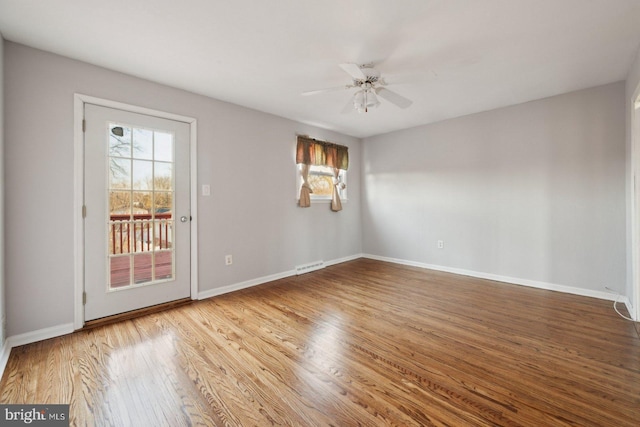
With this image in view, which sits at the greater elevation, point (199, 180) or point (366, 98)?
point (366, 98)

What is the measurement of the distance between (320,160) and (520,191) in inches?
117

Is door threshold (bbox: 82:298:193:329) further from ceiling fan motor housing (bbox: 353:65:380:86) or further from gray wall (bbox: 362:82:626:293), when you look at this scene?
gray wall (bbox: 362:82:626:293)

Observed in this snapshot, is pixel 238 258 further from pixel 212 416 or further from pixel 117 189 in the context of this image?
pixel 212 416

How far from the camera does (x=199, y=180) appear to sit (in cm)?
320

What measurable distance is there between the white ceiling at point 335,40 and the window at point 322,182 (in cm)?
167

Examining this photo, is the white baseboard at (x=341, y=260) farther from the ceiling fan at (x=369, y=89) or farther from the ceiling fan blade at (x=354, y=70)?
the ceiling fan blade at (x=354, y=70)

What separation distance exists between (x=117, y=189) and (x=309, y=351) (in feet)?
7.77

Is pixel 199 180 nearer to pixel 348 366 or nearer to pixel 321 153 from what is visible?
pixel 321 153

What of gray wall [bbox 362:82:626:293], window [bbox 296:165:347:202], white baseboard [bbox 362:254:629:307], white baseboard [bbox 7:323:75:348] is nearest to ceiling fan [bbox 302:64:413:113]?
window [bbox 296:165:347:202]

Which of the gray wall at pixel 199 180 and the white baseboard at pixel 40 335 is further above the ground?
the gray wall at pixel 199 180

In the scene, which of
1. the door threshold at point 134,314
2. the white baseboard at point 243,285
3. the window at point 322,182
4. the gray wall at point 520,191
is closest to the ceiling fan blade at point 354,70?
the window at point 322,182

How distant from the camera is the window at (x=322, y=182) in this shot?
464cm

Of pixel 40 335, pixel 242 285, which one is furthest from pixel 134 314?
pixel 242 285

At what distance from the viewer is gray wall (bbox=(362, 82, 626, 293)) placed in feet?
10.1
